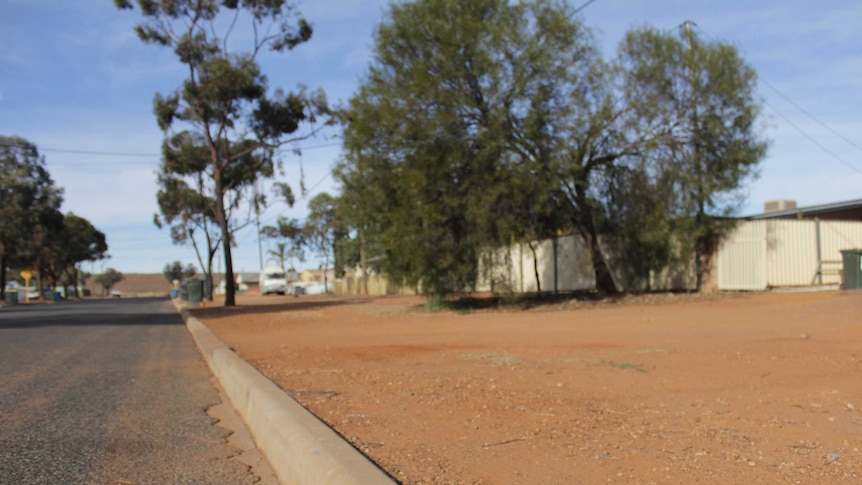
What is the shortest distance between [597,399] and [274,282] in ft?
203

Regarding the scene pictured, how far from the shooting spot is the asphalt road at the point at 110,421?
488 cm

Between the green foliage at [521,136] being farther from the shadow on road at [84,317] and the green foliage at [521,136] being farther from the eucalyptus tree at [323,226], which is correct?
the eucalyptus tree at [323,226]

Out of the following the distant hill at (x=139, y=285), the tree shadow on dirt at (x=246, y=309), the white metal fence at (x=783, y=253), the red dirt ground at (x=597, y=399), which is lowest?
the distant hill at (x=139, y=285)

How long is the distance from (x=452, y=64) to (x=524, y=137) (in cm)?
292

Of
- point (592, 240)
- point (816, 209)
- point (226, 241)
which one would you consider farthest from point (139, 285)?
point (816, 209)

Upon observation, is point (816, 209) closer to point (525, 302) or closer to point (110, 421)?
point (525, 302)

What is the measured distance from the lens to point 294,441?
476 centimetres

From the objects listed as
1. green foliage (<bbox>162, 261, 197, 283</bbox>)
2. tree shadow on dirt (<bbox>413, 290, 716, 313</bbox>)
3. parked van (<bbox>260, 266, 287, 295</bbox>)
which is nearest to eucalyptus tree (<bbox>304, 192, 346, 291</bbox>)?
parked van (<bbox>260, 266, 287, 295</bbox>)

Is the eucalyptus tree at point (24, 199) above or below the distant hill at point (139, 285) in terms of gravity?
above

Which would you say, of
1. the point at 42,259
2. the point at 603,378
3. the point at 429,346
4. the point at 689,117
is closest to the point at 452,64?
the point at 689,117

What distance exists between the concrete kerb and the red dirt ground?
279 millimetres

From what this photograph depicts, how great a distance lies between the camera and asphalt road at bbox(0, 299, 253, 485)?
16.0 ft

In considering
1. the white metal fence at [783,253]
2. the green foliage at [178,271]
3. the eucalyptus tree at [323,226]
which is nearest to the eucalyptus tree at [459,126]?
the white metal fence at [783,253]

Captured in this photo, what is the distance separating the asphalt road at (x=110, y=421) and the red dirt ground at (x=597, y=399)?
974mm
